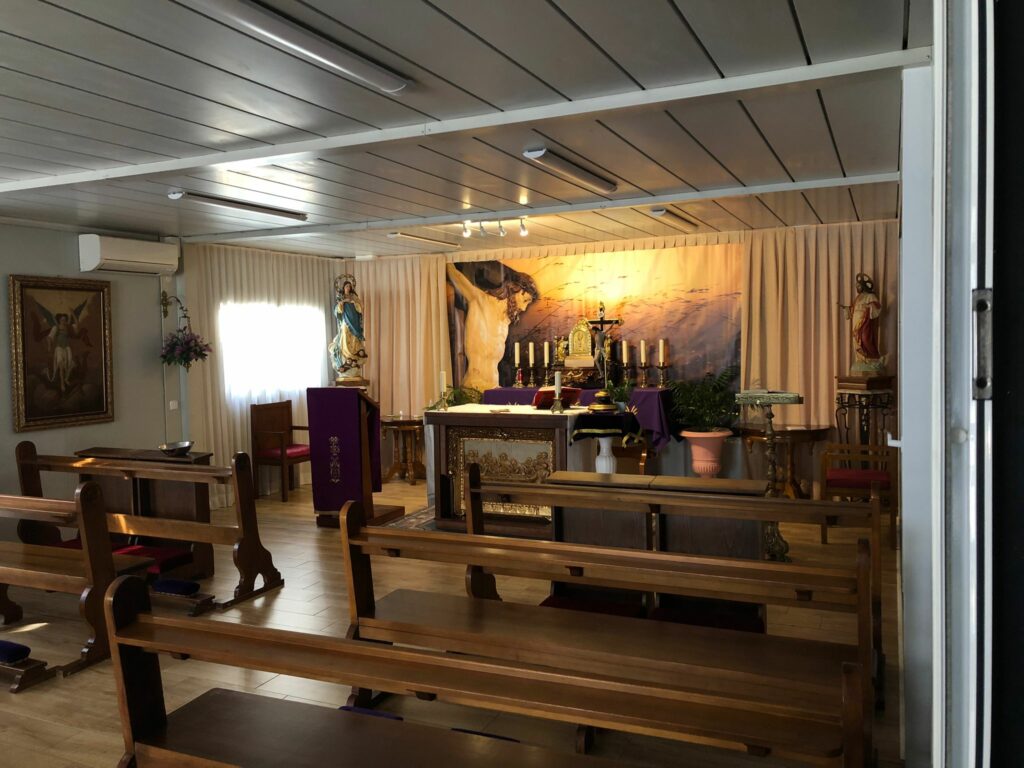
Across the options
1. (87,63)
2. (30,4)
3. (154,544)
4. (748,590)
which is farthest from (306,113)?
(154,544)

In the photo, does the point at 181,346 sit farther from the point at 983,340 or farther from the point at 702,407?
the point at 983,340

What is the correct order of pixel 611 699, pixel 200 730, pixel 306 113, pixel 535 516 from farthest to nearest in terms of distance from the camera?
pixel 535 516
pixel 306 113
pixel 200 730
pixel 611 699

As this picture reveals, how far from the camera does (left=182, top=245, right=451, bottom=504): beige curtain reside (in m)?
8.27

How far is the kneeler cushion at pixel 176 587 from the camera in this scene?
207 inches

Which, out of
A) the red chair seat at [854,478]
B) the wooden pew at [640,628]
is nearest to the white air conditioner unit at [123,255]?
the wooden pew at [640,628]

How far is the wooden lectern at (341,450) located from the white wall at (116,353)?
1.58 metres

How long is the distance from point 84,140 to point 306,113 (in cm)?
127

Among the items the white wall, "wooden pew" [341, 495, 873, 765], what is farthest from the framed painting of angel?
"wooden pew" [341, 495, 873, 765]

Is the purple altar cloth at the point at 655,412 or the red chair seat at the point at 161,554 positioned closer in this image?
the red chair seat at the point at 161,554

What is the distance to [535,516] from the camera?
6.64 metres

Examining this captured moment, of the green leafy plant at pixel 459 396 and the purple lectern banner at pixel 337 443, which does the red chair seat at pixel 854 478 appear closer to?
the green leafy plant at pixel 459 396

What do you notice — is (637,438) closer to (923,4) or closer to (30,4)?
(923,4)

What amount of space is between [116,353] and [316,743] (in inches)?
235

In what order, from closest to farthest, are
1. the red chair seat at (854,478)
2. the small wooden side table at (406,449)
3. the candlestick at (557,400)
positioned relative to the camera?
the red chair seat at (854,478) → the candlestick at (557,400) → the small wooden side table at (406,449)
